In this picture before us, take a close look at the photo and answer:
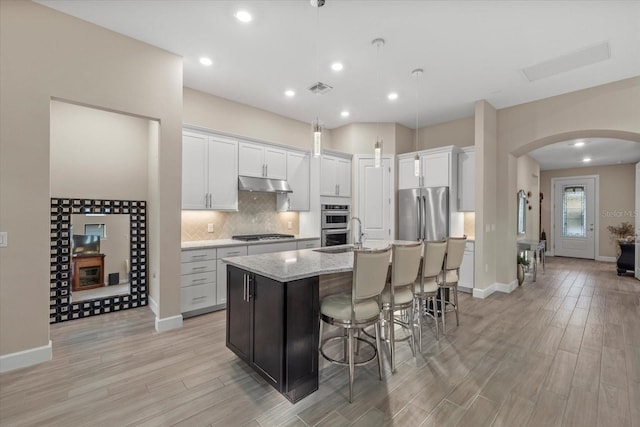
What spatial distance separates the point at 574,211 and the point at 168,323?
11688 millimetres

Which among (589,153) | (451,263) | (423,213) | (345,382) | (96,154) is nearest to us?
(345,382)

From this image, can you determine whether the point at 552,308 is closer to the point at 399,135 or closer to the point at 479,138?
the point at 479,138

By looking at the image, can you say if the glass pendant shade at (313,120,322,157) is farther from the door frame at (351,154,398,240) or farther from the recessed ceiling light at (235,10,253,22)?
the door frame at (351,154,398,240)

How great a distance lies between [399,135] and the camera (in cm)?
609

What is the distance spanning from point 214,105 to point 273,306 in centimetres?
372

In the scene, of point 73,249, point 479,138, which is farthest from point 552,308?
point 73,249

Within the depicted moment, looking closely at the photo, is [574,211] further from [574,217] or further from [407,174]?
[407,174]

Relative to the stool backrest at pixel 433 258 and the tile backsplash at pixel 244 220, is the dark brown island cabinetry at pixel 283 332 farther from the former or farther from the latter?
the tile backsplash at pixel 244 220

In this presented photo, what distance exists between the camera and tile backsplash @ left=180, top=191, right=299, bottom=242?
4449 mm

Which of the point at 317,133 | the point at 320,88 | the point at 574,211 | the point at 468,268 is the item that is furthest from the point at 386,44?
the point at 574,211

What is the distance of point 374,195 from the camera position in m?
5.91

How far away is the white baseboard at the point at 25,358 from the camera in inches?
101

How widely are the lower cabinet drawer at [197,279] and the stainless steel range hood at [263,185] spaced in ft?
4.39

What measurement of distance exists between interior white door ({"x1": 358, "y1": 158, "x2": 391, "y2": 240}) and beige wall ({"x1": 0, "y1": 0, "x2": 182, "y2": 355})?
4.01m
